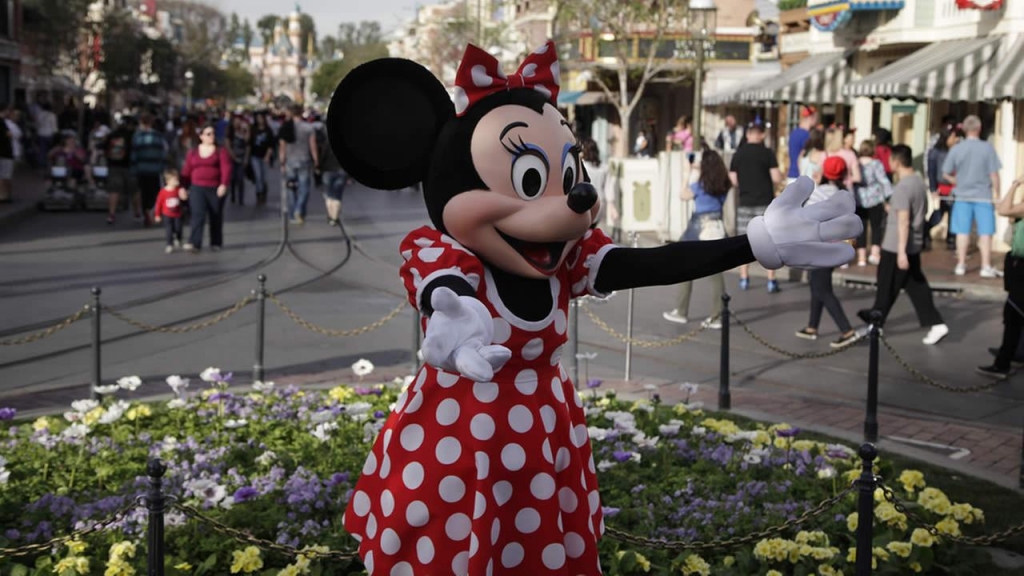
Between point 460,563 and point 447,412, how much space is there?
18.6 inches

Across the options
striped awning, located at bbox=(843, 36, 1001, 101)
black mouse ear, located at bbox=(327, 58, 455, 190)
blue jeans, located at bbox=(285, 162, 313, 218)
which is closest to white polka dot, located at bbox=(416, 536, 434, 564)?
black mouse ear, located at bbox=(327, 58, 455, 190)

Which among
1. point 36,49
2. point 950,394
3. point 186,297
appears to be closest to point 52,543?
A: point 950,394

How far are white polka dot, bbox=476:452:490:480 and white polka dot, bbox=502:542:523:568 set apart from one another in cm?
25

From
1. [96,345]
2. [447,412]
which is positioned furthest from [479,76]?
[96,345]

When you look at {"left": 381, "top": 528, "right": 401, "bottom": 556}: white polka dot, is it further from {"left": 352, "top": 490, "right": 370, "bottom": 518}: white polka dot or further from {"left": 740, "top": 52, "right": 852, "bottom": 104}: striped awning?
{"left": 740, "top": 52, "right": 852, "bottom": 104}: striped awning

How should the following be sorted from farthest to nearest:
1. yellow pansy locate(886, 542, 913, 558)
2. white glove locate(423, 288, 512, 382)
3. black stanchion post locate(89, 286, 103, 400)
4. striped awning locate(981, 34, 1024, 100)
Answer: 1. striped awning locate(981, 34, 1024, 100)
2. black stanchion post locate(89, 286, 103, 400)
3. yellow pansy locate(886, 542, 913, 558)
4. white glove locate(423, 288, 512, 382)

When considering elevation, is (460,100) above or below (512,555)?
above

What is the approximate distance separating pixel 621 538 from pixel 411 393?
1.52m

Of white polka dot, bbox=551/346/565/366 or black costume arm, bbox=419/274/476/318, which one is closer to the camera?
black costume arm, bbox=419/274/476/318

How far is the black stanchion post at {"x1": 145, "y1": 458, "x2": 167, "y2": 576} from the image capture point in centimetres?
429

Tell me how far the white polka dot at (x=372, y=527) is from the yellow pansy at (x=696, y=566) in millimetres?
1704

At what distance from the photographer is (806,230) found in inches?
154

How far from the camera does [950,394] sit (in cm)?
911

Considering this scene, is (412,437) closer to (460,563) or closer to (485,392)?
(485,392)
